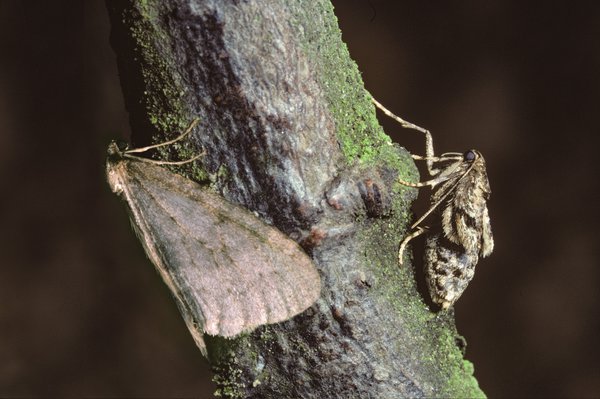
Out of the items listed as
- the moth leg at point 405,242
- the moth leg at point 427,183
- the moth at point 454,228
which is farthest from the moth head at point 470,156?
the moth leg at point 405,242

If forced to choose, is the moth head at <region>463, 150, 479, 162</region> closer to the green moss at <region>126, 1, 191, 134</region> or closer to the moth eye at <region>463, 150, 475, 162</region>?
the moth eye at <region>463, 150, 475, 162</region>

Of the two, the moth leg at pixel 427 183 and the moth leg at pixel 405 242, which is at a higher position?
the moth leg at pixel 427 183

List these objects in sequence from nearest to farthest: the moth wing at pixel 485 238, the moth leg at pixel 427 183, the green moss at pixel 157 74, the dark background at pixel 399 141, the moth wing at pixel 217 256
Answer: the green moss at pixel 157 74 → the moth wing at pixel 217 256 → the moth leg at pixel 427 183 → the moth wing at pixel 485 238 → the dark background at pixel 399 141

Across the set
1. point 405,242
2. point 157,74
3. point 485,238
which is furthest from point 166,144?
point 485,238

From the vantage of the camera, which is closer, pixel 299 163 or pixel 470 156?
pixel 299 163

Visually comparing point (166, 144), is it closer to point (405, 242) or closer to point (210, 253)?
point (210, 253)

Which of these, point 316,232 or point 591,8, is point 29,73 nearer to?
point 316,232

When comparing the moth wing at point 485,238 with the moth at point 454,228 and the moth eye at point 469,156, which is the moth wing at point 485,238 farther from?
the moth eye at point 469,156

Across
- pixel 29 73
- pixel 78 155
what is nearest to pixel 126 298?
pixel 78 155
